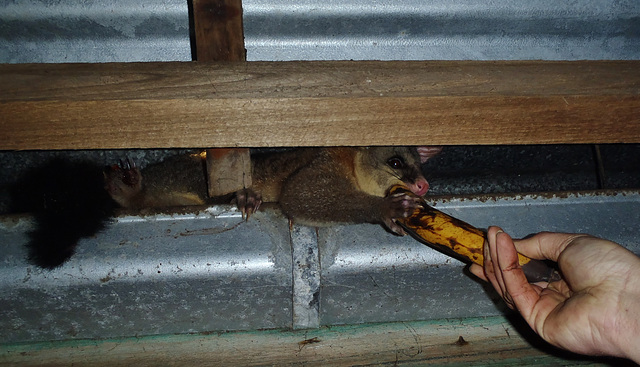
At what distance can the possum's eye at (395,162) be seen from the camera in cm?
310

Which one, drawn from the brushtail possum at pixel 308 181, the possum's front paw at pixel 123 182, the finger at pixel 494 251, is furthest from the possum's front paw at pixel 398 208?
the possum's front paw at pixel 123 182

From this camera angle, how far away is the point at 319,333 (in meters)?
2.27

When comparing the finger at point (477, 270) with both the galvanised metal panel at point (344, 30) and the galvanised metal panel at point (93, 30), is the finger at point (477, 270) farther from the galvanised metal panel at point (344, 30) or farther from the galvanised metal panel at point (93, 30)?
the galvanised metal panel at point (93, 30)

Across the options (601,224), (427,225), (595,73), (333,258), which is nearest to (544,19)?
(595,73)

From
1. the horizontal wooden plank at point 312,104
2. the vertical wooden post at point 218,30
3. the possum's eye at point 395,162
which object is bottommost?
the possum's eye at point 395,162

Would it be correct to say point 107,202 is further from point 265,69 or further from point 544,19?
point 544,19

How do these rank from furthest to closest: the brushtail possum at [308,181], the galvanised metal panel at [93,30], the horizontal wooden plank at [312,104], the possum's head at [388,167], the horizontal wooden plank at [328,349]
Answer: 1. the possum's head at [388,167]
2. the brushtail possum at [308,181]
3. the galvanised metal panel at [93,30]
4. the horizontal wooden plank at [328,349]
5. the horizontal wooden plank at [312,104]

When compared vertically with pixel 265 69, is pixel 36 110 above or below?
below

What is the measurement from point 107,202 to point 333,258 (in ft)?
3.81

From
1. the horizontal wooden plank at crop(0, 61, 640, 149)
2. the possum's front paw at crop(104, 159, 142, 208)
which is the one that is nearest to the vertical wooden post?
the horizontal wooden plank at crop(0, 61, 640, 149)

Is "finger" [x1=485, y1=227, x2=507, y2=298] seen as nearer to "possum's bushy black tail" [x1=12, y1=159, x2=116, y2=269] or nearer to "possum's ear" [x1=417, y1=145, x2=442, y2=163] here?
"possum's ear" [x1=417, y1=145, x2=442, y2=163]

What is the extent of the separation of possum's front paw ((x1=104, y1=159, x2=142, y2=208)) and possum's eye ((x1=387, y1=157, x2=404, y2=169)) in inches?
66.0

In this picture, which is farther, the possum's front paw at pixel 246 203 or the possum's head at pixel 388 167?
the possum's head at pixel 388 167

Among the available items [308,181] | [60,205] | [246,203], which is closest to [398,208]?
[246,203]
